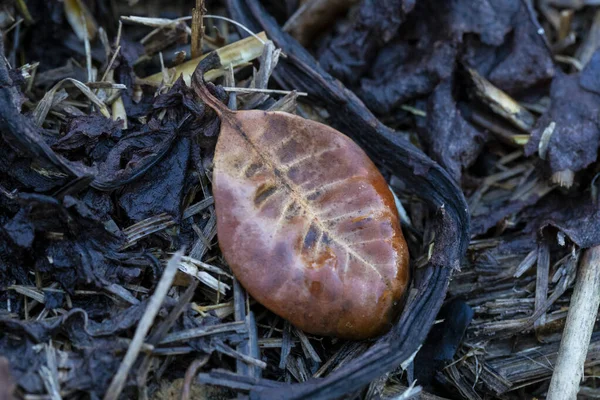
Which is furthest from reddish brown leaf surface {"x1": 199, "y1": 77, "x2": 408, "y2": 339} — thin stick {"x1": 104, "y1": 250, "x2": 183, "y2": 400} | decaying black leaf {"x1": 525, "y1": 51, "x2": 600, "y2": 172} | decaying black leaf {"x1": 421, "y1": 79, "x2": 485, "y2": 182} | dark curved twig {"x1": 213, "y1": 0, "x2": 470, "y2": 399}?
decaying black leaf {"x1": 525, "y1": 51, "x2": 600, "y2": 172}

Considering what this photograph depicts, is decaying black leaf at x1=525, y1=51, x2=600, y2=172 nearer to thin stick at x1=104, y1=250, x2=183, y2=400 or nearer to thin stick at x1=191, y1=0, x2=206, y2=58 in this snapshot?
thin stick at x1=191, y1=0, x2=206, y2=58

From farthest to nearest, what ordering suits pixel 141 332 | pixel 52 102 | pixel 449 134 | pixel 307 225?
pixel 449 134 → pixel 52 102 → pixel 307 225 → pixel 141 332

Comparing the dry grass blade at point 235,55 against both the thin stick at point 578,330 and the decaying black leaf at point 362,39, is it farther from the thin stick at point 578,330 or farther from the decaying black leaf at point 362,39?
the thin stick at point 578,330

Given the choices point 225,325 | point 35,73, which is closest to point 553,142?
point 225,325

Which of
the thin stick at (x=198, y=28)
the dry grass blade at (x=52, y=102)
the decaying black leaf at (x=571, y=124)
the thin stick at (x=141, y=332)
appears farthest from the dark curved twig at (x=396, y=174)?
the dry grass blade at (x=52, y=102)

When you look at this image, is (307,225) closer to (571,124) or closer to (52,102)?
(52,102)

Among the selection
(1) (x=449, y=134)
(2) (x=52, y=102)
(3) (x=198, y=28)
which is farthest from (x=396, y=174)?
(2) (x=52, y=102)
